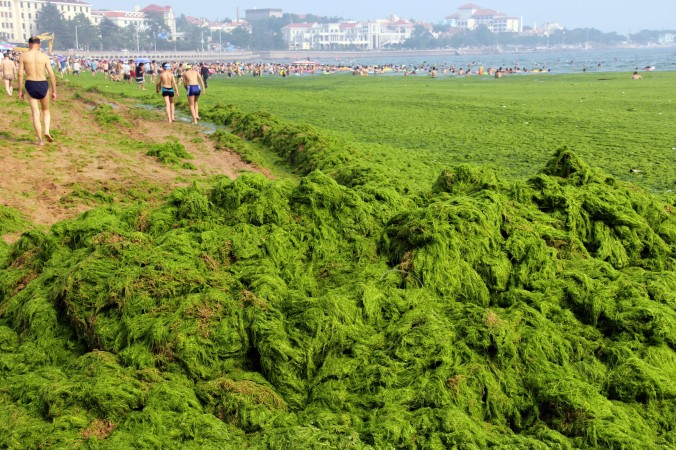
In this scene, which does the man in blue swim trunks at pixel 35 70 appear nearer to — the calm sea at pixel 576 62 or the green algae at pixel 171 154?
the green algae at pixel 171 154

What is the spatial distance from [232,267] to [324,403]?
1.61 m

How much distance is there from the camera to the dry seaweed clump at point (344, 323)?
3.58m

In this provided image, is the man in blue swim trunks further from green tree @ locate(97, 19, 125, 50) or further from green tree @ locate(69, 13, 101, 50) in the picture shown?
green tree @ locate(97, 19, 125, 50)

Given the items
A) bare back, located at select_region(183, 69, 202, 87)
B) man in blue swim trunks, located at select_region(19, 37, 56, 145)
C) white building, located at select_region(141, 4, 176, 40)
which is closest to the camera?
man in blue swim trunks, located at select_region(19, 37, 56, 145)

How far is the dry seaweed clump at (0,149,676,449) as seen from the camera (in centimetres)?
358

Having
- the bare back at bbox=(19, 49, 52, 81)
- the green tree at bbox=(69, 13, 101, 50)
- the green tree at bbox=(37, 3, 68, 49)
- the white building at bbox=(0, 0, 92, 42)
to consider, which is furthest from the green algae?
the white building at bbox=(0, 0, 92, 42)

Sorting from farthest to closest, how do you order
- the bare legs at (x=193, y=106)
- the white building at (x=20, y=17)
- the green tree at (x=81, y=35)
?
the green tree at (x=81, y=35)
the white building at (x=20, y=17)
the bare legs at (x=193, y=106)

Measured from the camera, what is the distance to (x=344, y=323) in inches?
169

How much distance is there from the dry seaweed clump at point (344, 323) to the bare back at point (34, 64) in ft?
18.6

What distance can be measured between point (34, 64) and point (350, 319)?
8.67 meters

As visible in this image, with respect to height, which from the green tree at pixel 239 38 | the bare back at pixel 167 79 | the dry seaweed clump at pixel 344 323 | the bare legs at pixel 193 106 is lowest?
the dry seaweed clump at pixel 344 323

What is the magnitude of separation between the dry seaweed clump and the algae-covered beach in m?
0.01

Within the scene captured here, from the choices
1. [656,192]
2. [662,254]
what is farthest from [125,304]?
[656,192]

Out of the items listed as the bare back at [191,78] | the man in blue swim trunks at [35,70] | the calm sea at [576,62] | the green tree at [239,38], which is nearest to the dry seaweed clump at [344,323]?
the man in blue swim trunks at [35,70]
